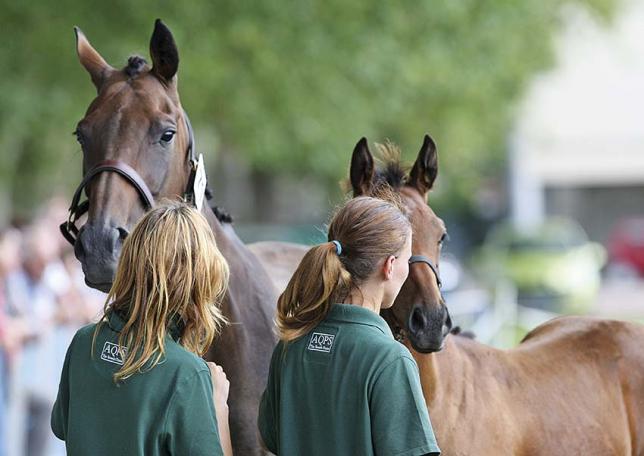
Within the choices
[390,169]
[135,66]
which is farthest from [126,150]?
[390,169]

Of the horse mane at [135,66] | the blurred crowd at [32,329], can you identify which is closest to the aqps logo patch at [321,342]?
the horse mane at [135,66]

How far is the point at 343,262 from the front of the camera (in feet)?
10.8

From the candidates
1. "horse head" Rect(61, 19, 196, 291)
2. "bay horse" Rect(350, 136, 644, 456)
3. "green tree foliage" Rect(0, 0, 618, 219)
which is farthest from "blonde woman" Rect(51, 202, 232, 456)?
"green tree foliage" Rect(0, 0, 618, 219)

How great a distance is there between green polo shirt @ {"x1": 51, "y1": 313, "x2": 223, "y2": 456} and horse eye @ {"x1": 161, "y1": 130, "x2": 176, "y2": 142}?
124 cm

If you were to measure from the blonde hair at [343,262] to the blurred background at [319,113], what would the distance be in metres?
0.73

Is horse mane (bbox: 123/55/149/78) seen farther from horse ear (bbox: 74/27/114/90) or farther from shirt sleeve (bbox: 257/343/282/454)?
shirt sleeve (bbox: 257/343/282/454)

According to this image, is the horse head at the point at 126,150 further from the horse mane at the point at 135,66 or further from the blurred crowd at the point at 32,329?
the blurred crowd at the point at 32,329

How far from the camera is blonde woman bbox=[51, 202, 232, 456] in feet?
9.78

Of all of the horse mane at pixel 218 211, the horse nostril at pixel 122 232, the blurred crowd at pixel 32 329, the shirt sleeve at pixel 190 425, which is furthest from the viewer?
the blurred crowd at pixel 32 329

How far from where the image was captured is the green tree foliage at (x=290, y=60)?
1247 centimetres

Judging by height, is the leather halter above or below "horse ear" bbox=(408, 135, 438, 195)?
below

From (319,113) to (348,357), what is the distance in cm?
1334

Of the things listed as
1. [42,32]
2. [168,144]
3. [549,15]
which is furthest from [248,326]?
[549,15]

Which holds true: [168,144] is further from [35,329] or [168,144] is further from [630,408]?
[35,329]
